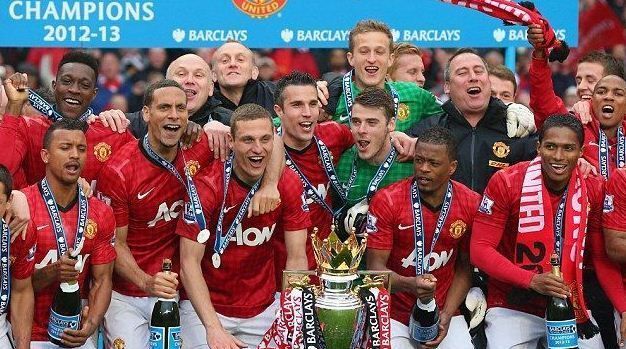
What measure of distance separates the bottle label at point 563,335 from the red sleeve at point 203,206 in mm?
2007

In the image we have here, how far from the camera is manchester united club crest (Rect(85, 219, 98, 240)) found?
25.1 feet

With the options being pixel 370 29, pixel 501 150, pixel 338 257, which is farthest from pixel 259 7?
pixel 338 257

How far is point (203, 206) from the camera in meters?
7.93

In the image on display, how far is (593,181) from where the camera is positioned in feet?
26.3

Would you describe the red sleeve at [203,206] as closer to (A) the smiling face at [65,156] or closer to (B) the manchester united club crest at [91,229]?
(B) the manchester united club crest at [91,229]

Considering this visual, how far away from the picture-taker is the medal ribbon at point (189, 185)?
7820 mm

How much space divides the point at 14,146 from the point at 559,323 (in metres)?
3.19

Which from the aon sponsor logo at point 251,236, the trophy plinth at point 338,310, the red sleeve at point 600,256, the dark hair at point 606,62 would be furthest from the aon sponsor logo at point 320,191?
the dark hair at point 606,62

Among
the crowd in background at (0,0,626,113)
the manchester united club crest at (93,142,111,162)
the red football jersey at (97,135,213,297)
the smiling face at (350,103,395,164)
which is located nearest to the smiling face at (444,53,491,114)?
the smiling face at (350,103,395,164)

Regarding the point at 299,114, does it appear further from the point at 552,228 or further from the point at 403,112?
the point at 552,228

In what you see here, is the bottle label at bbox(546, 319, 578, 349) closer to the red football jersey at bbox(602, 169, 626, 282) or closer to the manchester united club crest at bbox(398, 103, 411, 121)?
the red football jersey at bbox(602, 169, 626, 282)

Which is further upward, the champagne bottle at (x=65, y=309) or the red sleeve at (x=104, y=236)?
the red sleeve at (x=104, y=236)

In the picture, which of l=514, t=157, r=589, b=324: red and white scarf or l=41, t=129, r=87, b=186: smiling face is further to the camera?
l=514, t=157, r=589, b=324: red and white scarf

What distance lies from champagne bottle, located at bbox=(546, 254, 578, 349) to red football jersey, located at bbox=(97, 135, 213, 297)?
215cm
